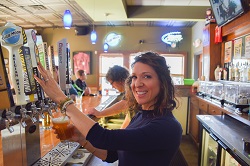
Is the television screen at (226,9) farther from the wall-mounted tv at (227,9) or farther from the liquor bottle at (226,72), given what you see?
the liquor bottle at (226,72)

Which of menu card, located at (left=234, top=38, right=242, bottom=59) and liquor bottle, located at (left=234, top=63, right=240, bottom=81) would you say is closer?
liquor bottle, located at (left=234, top=63, right=240, bottom=81)

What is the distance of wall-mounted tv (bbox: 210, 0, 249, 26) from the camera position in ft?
9.29

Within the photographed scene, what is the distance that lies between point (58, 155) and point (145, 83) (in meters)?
0.66

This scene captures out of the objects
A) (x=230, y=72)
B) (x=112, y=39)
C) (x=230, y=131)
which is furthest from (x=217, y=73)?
(x=112, y=39)

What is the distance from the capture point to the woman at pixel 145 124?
0.91 m

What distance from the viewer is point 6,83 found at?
825 millimetres

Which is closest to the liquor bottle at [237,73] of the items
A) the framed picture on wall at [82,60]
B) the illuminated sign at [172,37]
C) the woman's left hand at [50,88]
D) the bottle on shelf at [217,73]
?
the bottle on shelf at [217,73]

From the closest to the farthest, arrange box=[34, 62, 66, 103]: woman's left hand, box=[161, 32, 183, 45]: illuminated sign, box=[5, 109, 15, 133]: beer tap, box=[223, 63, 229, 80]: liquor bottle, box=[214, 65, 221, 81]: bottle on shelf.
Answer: box=[5, 109, 15, 133]: beer tap
box=[34, 62, 66, 103]: woman's left hand
box=[223, 63, 229, 80]: liquor bottle
box=[214, 65, 221, 81]: bottle on shelf
box=[161, 32, 183, 45]: illuminated sign

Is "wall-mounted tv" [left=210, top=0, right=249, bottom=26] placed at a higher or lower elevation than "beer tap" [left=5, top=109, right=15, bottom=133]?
higher

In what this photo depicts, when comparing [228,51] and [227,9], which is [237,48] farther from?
[227,9]

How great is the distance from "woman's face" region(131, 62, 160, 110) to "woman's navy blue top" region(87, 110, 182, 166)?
89 mm

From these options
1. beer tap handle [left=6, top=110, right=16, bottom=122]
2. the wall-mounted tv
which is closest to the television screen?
the wall-mounted tv

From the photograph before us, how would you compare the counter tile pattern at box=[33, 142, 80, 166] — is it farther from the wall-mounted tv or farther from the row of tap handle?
the wall-mounted tv

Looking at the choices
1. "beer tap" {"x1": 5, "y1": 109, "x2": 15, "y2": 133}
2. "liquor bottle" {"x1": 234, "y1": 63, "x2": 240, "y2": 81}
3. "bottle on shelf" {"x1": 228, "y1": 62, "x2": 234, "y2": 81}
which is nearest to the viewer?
"beer tap" {"x1": 5, "y1": 109, "x2": 15, "y2": 133}
